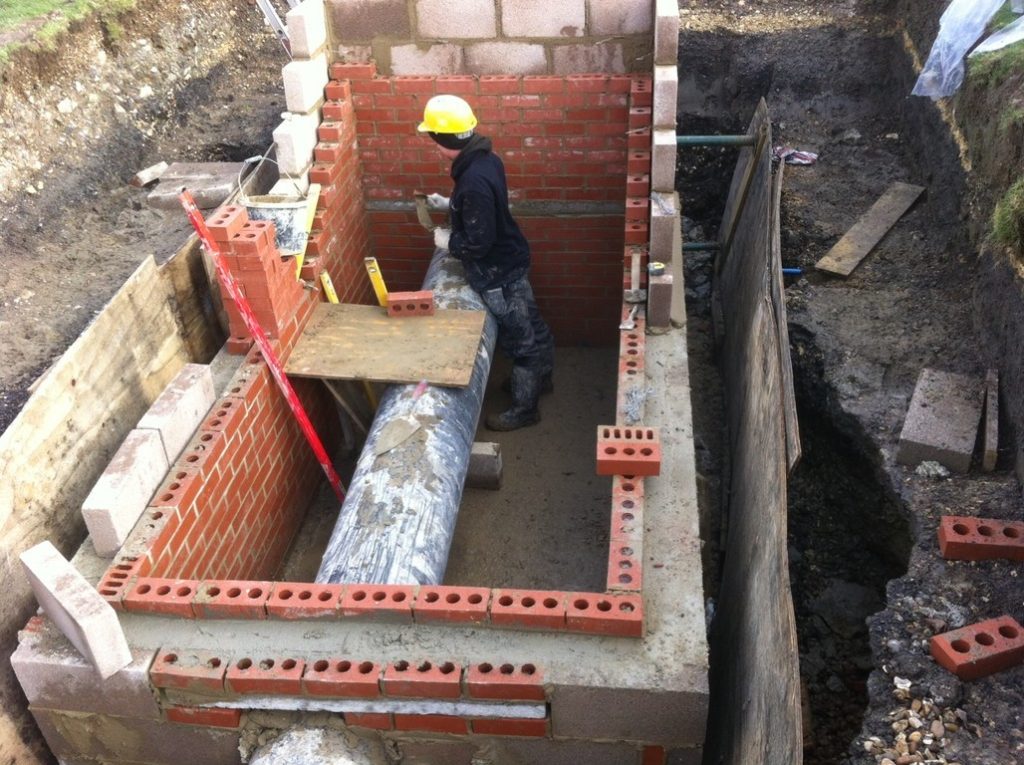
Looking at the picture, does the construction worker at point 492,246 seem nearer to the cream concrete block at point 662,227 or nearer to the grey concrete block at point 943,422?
the cream concrete block at point 662,227

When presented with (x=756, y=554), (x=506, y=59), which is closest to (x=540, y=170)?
(x=506, y=59)

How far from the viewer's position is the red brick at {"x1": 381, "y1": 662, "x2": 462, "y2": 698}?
341 centimetres

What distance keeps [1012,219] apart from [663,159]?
1.95 m

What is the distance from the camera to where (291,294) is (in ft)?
17.7

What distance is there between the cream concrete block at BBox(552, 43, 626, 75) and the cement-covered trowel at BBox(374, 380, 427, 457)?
9.18 feet

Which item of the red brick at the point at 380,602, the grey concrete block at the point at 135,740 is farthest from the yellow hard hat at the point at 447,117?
the grey concrete block at the point at 135,740

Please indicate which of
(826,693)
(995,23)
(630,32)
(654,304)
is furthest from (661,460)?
(995,23)

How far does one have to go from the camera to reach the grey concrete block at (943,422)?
14.9 ft

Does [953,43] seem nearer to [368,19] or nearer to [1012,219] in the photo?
[1012,219]

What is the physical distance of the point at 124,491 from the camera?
4.03 m

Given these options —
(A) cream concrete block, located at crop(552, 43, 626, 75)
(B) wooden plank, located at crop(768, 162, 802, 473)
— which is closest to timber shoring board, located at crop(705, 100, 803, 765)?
(B) wooden plank, located at crop(768, 162, 802, 473)

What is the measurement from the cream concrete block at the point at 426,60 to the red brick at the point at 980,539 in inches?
171

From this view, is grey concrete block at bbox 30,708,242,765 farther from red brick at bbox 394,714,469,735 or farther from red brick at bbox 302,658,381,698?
red brick at bbox 394,714,469,735

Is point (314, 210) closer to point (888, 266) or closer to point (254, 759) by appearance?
point (254, 759)
